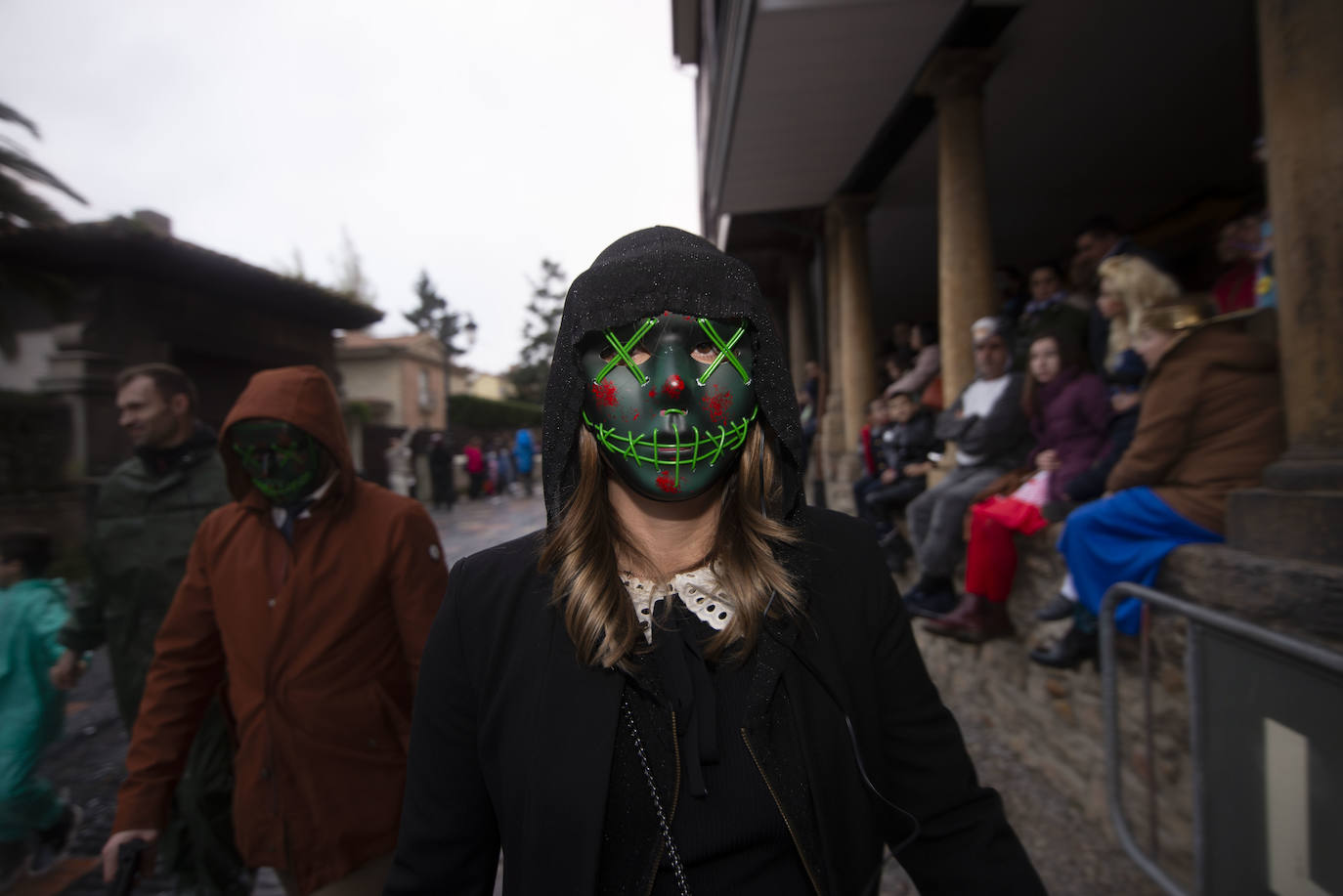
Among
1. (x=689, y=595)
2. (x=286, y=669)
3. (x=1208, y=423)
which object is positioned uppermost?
(x=1208, y=423)

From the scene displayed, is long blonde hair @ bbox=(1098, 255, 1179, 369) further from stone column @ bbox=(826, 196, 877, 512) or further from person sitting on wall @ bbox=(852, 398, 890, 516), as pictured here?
stone column @ bbox=(826, 196, 877, 512)

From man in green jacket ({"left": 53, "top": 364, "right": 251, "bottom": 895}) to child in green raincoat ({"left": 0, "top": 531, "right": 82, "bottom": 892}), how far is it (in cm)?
34

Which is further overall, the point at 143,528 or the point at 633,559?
the point at 143,528

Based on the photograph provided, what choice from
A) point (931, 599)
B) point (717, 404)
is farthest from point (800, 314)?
point (717, 404)

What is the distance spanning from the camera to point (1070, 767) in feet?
11.5

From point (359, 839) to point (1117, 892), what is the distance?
292 cm

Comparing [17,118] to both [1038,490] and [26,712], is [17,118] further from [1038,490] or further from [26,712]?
[1038,490]

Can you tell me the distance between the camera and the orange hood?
2.10 m

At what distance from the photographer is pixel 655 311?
127 cm

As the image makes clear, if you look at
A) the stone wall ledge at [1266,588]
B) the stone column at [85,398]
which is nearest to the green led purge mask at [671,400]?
the stone wall ledge at [1266,588]

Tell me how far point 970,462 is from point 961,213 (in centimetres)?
237

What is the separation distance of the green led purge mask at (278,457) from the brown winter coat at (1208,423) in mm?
3336

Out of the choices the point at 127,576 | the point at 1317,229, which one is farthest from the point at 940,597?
the point at 127,576

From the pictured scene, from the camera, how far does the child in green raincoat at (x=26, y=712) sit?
9.87ft
